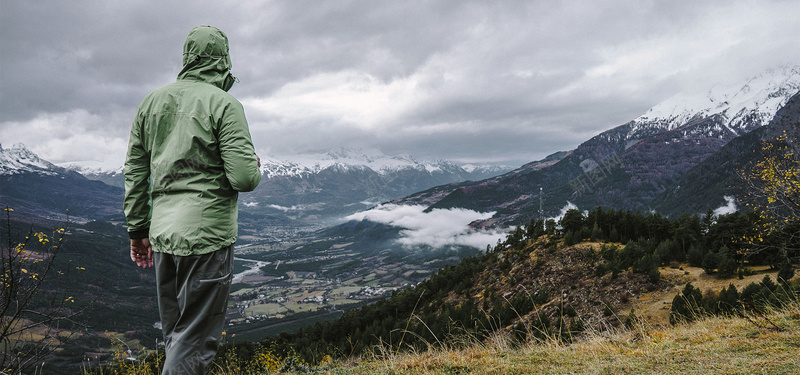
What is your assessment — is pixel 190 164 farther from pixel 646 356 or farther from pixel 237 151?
pixel 646 356

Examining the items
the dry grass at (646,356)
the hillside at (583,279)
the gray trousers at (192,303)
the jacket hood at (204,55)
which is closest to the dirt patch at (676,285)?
the hillside at (583,279)

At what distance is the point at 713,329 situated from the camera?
546 cm

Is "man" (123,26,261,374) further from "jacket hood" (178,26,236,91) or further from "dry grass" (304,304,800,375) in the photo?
"dry grass" (304,304,800,375)

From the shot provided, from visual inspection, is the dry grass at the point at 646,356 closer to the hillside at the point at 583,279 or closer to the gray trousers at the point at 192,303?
the hillside at the point at 583,279

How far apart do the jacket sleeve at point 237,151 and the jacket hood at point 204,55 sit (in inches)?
18.3

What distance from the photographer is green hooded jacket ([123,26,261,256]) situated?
2607mm

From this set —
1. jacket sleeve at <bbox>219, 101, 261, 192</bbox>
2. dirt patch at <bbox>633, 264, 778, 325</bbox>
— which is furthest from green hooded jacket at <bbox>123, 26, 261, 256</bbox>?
dirt patch at <bbox>633, 264, 778, 325</bbox>

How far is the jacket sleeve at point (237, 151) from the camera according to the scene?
2617mm

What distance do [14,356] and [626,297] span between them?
2442 centimetres

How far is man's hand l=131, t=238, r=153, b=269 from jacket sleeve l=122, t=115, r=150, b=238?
60 millimetres

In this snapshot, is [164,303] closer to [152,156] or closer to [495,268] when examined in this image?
[152,156]

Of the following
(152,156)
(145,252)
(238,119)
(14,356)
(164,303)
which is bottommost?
(14,356)

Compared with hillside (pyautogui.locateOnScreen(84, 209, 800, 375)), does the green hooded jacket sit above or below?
above

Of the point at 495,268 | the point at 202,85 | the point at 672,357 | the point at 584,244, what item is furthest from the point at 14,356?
the point at 495,268
